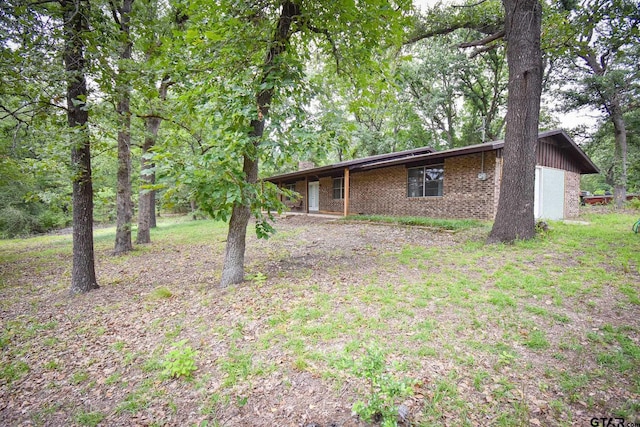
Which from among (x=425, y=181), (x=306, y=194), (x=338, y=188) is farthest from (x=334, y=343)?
(x=306, y=194)

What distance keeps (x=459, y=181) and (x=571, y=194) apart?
6812 mm

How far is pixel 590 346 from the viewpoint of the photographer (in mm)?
2764

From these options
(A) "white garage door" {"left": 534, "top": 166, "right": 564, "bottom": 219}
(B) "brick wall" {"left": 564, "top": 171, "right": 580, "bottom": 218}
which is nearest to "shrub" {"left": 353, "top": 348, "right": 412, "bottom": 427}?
(A) "white garage door" {"left": 534, "top": 166, "right": 564, "bottom": 219}

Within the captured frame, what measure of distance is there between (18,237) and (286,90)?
2125cm

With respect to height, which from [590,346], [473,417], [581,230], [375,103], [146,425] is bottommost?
[146,425]

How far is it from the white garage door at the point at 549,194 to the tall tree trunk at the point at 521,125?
18.0 feet

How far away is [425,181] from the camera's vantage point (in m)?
12.1

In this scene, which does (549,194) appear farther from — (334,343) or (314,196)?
(334,343)

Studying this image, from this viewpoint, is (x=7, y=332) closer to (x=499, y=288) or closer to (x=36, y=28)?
(x=36, y=28)

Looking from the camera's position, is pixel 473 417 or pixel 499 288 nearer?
pixel 473 417

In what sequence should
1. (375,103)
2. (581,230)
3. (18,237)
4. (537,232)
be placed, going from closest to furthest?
(375,103)
(537,232)
(581,230)
(18,237)

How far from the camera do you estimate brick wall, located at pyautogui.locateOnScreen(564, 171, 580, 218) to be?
1267 cm

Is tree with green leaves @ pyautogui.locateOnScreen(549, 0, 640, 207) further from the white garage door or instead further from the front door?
the front door

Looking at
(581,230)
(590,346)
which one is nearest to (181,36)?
(590,346)
